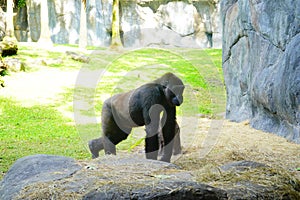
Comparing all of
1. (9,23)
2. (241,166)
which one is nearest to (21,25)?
(9,23)

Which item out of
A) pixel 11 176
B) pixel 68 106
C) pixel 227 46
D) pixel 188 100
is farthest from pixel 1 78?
pixel 11 176

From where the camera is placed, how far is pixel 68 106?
970 cm

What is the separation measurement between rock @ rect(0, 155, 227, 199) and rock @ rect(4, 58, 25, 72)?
8538 millimetres

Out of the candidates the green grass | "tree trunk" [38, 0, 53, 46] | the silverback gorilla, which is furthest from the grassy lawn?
"tree trunk" [38, 0, 53, 46]

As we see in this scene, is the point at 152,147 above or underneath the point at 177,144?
above

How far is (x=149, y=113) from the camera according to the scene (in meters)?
4.47

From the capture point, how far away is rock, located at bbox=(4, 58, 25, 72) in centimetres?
1177

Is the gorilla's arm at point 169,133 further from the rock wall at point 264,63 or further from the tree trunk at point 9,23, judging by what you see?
the tree trunk at point 9,23

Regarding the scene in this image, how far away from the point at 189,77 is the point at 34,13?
13.5 metres

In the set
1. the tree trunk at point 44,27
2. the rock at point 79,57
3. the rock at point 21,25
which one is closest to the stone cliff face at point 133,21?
the rock at point 21,25

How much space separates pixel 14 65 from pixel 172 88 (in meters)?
8.50

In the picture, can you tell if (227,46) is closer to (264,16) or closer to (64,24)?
(264,16)

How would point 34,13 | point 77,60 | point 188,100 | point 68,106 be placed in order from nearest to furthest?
1. point 68,106
2. point 188,100
3. point 77,60
4. point 34,13

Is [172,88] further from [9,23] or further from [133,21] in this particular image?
[133,21]
